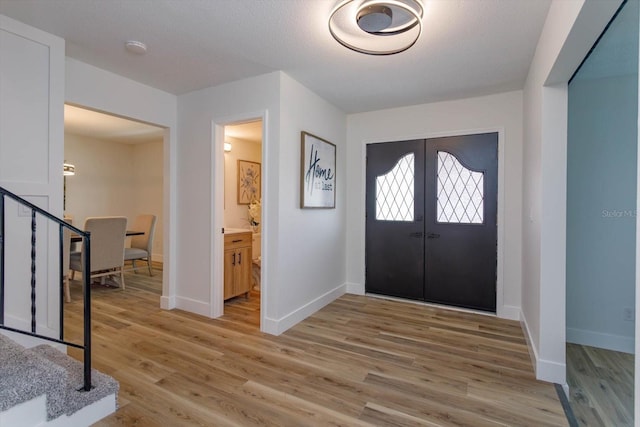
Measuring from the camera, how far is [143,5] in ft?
6.53

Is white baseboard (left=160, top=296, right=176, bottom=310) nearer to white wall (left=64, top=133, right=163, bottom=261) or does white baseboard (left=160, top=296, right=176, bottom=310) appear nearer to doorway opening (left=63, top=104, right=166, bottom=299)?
doorway opening (left=63, top=104, right=166, bottom=299)

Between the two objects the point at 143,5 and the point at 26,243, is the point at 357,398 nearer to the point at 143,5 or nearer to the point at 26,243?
the point at 26,243

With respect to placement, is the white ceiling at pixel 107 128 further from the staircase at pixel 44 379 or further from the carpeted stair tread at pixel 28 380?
the carpeted stair tread at pixel 28 380

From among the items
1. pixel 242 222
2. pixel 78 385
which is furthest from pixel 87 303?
pixel 242 222

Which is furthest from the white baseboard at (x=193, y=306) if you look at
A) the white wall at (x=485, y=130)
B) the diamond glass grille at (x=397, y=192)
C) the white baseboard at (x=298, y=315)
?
the diamond glass grille at (x=397, y=192)

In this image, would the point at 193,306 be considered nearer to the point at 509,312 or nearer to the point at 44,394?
the point at 44,394

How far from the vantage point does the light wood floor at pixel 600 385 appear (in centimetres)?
184

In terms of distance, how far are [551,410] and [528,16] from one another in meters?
2.42

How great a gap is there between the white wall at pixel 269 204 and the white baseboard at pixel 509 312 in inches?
73.9

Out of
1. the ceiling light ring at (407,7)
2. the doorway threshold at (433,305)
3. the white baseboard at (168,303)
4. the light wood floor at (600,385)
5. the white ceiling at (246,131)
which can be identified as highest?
the white ceiling at (246,131)

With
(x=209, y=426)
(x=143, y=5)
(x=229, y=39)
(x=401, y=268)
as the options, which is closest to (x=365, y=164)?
(x=401, y=268)

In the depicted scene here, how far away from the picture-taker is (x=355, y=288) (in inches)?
169

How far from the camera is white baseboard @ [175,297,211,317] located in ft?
11.2

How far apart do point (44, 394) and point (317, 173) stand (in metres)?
2.69
